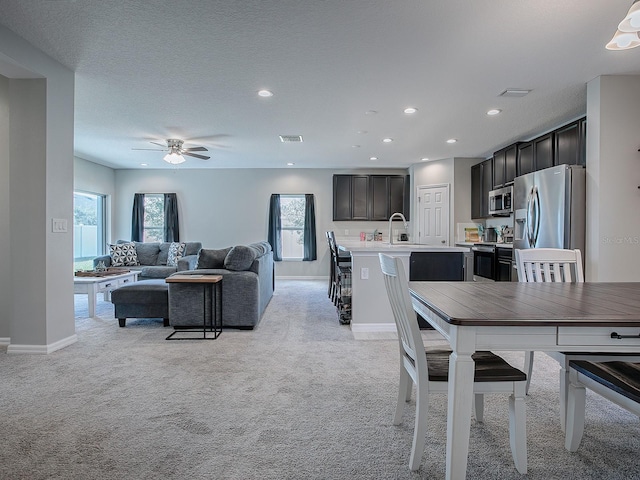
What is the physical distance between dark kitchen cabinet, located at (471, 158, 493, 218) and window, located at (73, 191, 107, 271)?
7.62 m

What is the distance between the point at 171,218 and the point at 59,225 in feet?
16.7

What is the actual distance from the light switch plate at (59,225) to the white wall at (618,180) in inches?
196

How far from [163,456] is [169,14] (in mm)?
2666

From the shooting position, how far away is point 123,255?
666 centimetres

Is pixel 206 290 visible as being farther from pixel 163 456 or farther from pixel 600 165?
pixel 600 165

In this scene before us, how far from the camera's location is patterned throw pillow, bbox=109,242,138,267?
6578 millimetres

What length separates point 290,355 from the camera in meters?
3.29

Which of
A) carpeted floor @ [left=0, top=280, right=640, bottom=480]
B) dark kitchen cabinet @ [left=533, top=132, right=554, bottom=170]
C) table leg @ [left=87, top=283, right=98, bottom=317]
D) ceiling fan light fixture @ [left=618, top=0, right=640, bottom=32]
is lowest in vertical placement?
carpeted floor @ [left=0, top=280, right=640, bottom=480]

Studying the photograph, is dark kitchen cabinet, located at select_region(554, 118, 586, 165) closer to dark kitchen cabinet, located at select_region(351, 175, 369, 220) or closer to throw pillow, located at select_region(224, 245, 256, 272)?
throw pillow, located at select_region(224, 245, 256, 272)

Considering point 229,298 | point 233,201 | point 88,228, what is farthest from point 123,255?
point 229,298

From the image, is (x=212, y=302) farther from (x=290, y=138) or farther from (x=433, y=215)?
(x=433, y=215)

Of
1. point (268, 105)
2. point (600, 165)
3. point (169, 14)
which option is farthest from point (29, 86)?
point (600, 165)

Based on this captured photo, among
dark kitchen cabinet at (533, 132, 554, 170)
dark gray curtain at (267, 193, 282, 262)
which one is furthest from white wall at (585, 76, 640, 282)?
dark gray curtain at (267, 193, 282, 262)

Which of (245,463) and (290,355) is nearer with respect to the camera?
(245,463)
